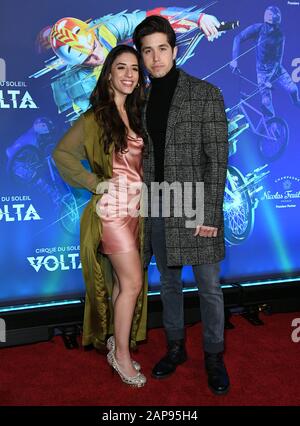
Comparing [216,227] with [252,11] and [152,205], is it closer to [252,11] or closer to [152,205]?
[152,205]

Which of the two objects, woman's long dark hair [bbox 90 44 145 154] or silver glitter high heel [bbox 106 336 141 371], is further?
silver glitter high heel [bbox 106 336 141 371]

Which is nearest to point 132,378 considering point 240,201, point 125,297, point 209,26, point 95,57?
point 125,297

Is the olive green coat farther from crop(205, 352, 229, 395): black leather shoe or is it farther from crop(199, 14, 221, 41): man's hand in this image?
crop(199, 14, 221, 41): man's hand

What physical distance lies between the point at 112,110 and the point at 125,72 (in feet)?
0.58

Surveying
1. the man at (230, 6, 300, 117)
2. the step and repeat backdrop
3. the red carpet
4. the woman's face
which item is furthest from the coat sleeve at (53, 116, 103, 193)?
the man at (230, 6, 300, 117)

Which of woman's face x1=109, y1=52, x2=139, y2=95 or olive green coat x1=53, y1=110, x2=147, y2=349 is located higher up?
woman's face x1=109, y1=52, x2=139, y2=95

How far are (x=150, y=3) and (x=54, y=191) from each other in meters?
1.28

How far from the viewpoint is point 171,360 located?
230cm

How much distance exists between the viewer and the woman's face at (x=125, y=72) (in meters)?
1.98

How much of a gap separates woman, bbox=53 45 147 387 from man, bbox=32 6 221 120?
2.15 ft

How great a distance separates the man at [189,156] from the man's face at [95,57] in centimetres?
70

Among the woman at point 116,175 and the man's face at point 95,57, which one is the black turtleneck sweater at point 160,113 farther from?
the man's face at point 95,57

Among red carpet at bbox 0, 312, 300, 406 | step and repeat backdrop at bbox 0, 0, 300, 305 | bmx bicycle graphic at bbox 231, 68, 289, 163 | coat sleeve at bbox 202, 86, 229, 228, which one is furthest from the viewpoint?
bmx bicycle graphic at bbox 231, 68, 289, 163

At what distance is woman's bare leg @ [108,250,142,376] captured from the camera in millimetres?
2109
